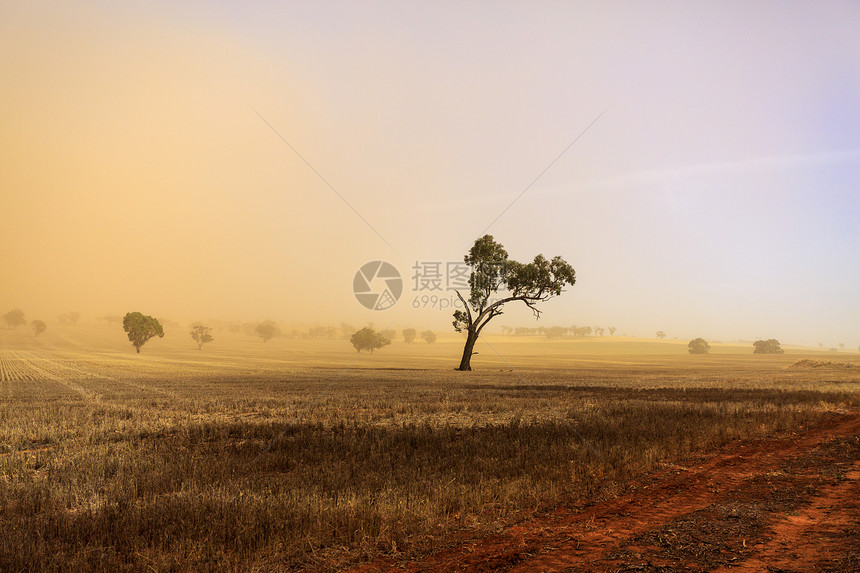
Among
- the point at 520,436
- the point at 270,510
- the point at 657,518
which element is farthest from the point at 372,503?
the point at 520,436

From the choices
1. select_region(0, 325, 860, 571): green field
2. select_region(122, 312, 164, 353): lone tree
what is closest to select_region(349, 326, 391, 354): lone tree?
Answer: select_region(122, 312, 164, 353): lone tree

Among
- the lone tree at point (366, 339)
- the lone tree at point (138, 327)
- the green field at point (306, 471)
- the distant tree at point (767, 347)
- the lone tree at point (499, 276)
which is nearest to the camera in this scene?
the green field at point (306, 471)

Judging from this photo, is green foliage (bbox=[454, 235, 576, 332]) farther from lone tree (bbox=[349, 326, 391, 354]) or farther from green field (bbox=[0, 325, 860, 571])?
lone tree (bbox=[349, 326, 391, 354])

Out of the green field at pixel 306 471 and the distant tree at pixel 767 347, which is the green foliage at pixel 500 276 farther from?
the distant tree at pixel 767 347

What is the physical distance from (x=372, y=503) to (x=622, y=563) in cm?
396

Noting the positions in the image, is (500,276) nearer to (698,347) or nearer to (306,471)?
(306,471)

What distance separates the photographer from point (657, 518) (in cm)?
742

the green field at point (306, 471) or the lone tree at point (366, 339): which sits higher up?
the green field at point (306, 471)

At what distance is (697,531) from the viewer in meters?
6.81

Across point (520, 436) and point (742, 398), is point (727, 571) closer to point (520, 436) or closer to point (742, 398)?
point (520, 436)

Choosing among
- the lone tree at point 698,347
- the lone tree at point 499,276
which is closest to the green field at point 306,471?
the lone tree at point 499,276

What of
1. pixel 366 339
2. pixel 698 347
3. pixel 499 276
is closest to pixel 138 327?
pixel 366 339

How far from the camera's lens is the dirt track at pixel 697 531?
230 inches

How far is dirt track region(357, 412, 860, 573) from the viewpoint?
5836 millimetres
